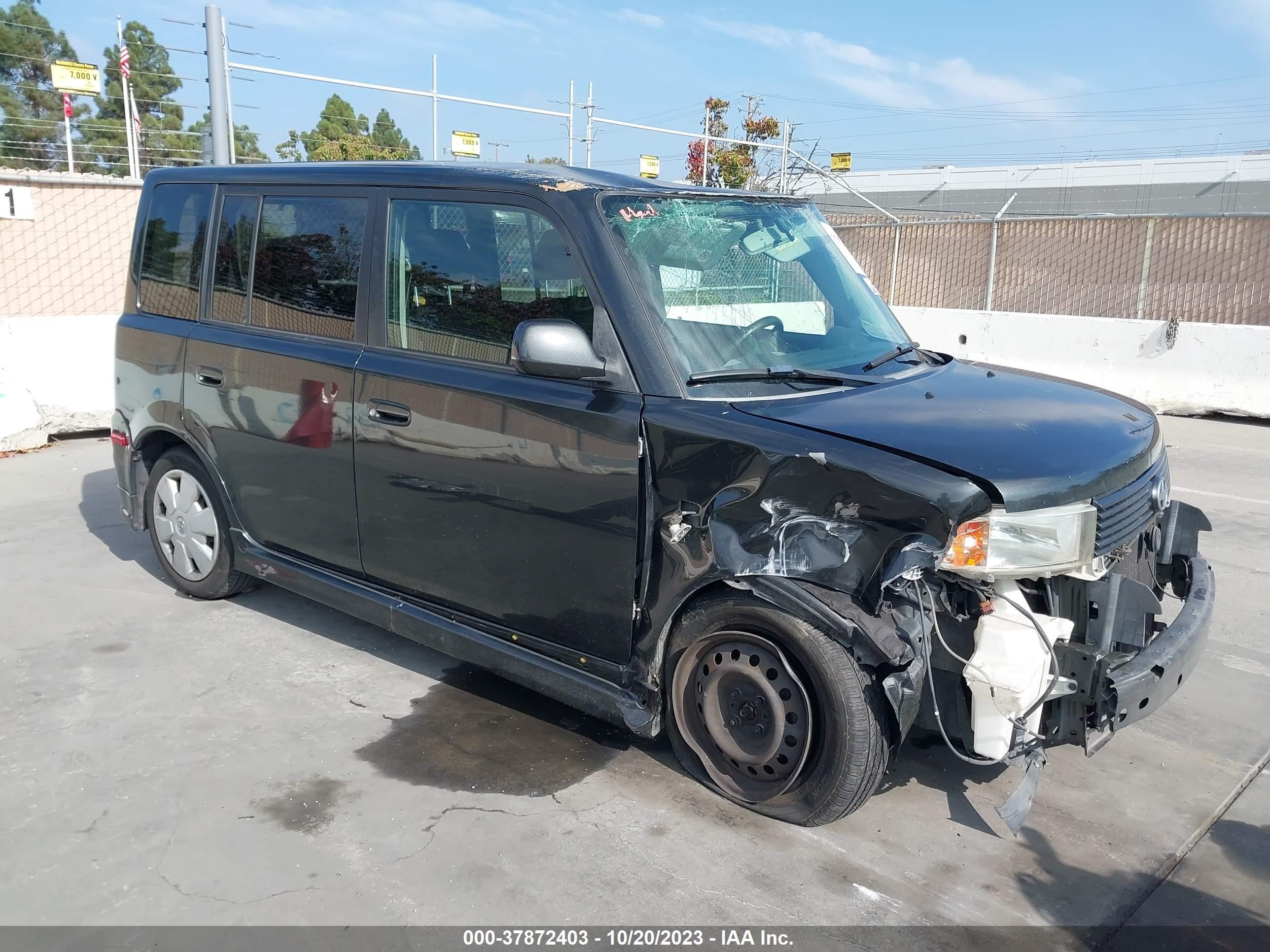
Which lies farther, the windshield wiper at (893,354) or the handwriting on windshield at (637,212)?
the windshield wiper at (893,354)

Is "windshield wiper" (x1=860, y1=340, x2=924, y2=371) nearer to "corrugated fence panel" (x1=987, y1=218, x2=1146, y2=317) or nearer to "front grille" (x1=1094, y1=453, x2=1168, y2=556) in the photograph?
"front grille" (x1=1094, y1=453, x2=1168, y2=556)

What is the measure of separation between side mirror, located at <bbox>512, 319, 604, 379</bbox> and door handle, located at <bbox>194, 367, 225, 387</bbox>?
2015 millimetres

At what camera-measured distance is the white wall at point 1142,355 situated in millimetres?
11117

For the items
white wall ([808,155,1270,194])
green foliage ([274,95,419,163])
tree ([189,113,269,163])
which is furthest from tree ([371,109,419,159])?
white wall ([808,155,1270,194])

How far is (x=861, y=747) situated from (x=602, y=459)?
121 centimetres

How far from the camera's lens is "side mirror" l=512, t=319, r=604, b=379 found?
338cm

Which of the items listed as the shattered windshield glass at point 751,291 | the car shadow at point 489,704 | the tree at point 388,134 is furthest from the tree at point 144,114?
the shattered windshield glass at point 751,291

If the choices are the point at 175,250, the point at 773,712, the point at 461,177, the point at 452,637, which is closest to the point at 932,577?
the point at 773,712

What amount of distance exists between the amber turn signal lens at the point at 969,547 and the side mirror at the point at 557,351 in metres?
1.25

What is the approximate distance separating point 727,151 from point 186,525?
25316 mm

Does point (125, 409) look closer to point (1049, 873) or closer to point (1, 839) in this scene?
point (1, 839)

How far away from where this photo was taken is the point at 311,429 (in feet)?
14.2

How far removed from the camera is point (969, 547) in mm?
2932

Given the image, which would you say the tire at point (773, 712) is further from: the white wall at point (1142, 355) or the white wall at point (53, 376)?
the white wall at point (1142, 355)
